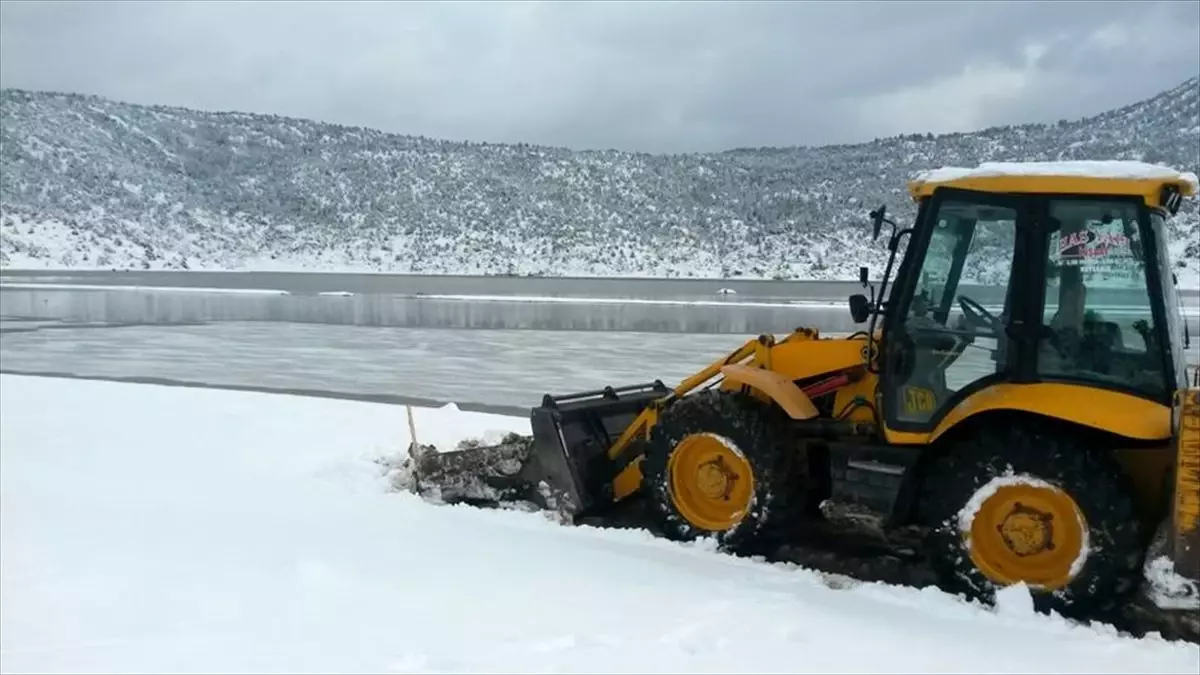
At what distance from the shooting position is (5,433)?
31.5 feet

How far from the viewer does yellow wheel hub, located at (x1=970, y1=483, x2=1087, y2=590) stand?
5.26m

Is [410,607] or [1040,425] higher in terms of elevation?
[1040,425]

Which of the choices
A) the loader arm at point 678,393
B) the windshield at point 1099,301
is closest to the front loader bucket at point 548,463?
the loader arm at point 678,393

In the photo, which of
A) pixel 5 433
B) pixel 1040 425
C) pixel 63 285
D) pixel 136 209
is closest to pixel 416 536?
pixel 1040 425

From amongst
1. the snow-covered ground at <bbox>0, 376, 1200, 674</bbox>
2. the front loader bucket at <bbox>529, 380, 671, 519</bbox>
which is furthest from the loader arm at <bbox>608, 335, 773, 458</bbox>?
the snow-covered ground at <bbox>0, 376, 1200, 674</bbox>

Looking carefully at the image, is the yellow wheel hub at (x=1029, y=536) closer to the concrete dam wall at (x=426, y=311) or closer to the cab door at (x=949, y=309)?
the cab door at (x=949, y=309)

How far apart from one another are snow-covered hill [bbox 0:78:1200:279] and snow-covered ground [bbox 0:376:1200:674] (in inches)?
1865

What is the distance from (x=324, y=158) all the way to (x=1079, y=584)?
91.8 m

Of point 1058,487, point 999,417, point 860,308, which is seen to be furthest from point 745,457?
point 1058,487

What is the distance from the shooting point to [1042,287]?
213 inches

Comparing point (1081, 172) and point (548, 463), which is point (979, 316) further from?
point (548, 463)

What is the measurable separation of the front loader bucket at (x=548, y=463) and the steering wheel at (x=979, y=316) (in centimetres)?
249

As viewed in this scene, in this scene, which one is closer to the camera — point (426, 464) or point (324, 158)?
point (426, 464)

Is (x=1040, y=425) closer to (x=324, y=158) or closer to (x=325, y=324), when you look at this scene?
(x=325, y=324)
